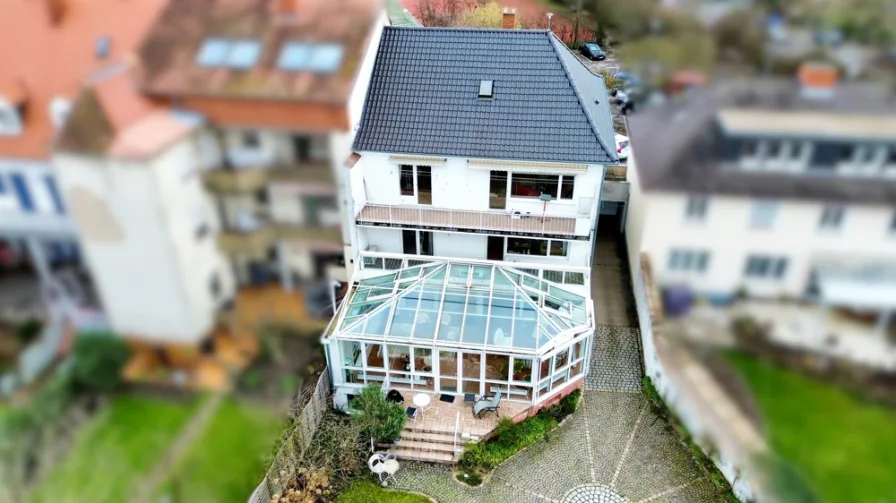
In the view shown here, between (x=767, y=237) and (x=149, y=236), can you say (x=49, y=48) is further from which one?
(x=767, y=237)

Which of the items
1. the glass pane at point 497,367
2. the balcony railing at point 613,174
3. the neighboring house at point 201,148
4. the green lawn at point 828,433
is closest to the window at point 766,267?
the green lawn at point 828,433

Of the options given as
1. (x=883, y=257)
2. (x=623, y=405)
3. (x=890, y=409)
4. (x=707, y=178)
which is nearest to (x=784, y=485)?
(x=890, y=409)

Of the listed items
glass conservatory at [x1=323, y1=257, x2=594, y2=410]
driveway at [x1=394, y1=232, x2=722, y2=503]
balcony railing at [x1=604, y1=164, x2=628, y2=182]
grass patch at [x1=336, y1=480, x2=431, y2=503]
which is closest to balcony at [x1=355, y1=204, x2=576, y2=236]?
glass conservatory at [x1=323, y1=257, x2=594, y2=410]

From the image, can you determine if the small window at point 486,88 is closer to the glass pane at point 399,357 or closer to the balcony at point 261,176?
the glass pane at point 399,357

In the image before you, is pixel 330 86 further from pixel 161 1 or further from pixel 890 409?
pixel 890 409

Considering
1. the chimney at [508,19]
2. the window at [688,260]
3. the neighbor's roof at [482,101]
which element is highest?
the window at [688,260]

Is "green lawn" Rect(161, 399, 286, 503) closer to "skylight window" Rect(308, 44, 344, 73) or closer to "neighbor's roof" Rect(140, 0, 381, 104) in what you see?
"neighbor's roof" Rect(140, 0, 381, 104)
